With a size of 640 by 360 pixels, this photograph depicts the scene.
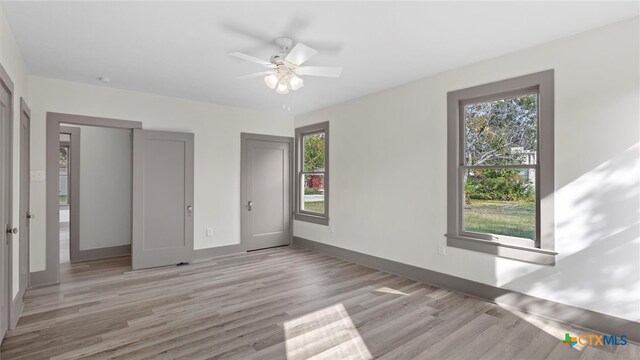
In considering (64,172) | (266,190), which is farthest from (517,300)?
(64,172)

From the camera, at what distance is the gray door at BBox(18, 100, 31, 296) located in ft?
10.6

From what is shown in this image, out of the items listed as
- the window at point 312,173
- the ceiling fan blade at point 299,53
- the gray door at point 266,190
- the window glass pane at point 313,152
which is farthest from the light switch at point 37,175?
the window glass pane at point 313,152

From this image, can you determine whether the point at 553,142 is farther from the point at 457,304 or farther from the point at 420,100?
the point at 457,304

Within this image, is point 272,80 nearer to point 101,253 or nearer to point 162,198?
point 162,198

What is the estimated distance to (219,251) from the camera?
210 inches

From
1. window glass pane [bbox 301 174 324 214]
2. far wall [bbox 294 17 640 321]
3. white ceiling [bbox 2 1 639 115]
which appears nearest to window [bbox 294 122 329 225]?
window glass pane [bbox 301 174 324 214]

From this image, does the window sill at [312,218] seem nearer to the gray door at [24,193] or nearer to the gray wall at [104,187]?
the gray wall at [104,187]

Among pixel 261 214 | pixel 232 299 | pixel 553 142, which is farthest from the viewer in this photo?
pixel 261 214

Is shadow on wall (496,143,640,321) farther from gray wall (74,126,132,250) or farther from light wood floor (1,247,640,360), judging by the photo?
gray wall (74,126,132,250)

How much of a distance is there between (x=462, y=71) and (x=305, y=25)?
1.99 meters

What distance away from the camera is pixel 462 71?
363 cm

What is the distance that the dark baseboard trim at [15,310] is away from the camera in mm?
2703

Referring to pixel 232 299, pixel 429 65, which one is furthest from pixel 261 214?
pixel 429 65

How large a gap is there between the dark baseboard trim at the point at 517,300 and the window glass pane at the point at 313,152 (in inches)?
72.6
